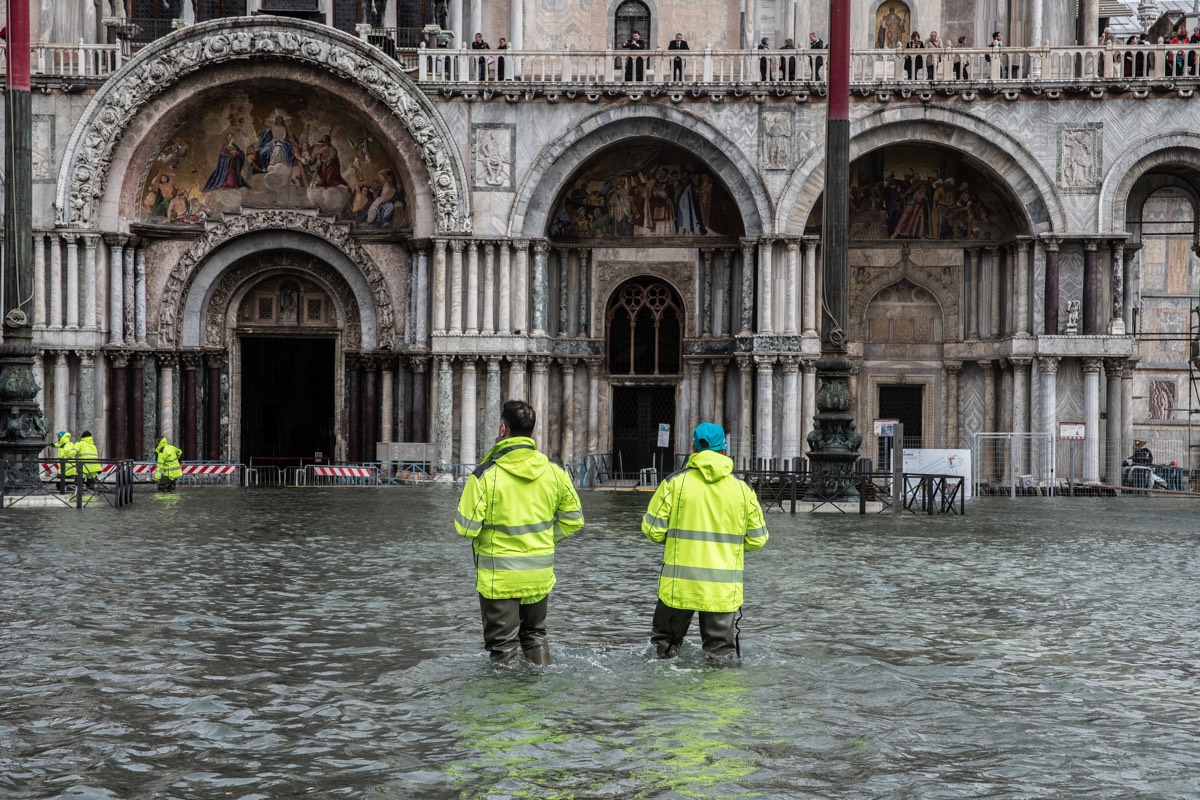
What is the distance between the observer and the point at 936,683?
9078 millimetres

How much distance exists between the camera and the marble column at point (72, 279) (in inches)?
1222

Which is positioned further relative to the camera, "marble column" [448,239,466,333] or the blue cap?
"marble column" [448,239,466,333]

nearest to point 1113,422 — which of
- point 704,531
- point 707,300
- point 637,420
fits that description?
point 707,300

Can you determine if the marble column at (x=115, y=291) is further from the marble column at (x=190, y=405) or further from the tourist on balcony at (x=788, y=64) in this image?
the tourist on balcony at (x=788, y=64)

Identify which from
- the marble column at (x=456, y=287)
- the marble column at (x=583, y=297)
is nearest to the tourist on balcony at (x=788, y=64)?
the marble column at (x=583, y=297)

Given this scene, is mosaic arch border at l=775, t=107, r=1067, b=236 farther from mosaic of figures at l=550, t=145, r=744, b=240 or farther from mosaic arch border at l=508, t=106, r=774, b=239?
mosaic of figures at l=550, t=145, r=744, b=240

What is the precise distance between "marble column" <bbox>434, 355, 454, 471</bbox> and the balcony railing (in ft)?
20.7

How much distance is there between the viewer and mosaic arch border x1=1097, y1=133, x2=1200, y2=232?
100ft

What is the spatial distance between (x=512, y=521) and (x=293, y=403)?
1262 inches

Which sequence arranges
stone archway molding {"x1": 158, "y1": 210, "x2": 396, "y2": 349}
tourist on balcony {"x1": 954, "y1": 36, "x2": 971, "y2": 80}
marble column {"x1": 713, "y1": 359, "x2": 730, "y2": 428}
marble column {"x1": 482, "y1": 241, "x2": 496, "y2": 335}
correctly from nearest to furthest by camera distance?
tourist on balcony {"x1": 954, "y1": 36, "x2": 971, "y2": 80} < marble column {"x1": 482, "y1": 241, "x2": 496, "y2": 335} < stone archway molding {"x1": 158, "y1": 210, "x2": 396, "y2": 349} < marble column {"x1": 713, "y1": 359, "x2": 730, "y2": 428}

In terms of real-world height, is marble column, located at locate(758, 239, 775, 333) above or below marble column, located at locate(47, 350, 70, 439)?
above

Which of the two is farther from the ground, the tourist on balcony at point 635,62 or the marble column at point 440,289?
the tourist on balcony at point 635,62

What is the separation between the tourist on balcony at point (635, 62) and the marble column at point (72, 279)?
13.0 m

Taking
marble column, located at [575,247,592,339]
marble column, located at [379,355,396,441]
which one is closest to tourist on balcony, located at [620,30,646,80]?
marble column, located at [575,247,592,339]
